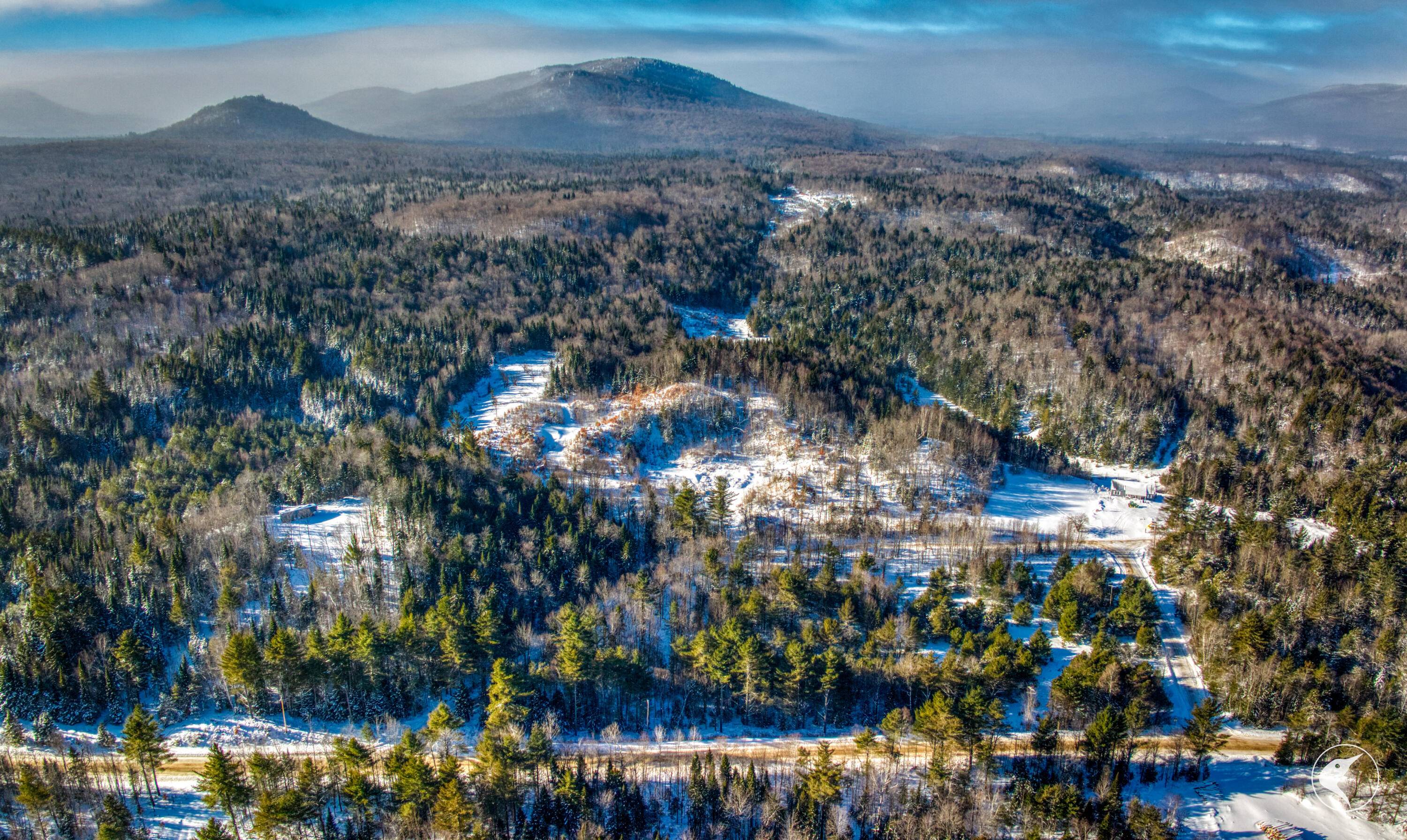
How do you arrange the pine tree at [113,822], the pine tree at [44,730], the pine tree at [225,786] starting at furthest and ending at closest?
the pine tree at [44,730], the pine tree at [225,786], the pine tree at [113,822]

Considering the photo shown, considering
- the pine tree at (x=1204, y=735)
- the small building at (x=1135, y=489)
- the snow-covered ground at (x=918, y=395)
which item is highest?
the snow-covered ground at (x=918, y=395)

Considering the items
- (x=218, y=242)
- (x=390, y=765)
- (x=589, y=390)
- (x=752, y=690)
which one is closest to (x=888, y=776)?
(x=752, y=690)

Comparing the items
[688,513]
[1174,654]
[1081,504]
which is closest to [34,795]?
[688,513]

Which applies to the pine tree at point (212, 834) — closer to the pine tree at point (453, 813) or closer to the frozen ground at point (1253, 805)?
the pine tree at point (453, 813)

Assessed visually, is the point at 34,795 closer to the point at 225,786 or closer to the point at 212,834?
the point at 225,786

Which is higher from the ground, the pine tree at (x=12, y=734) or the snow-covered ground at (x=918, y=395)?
the snow-covered ground at (x=918, y=395)

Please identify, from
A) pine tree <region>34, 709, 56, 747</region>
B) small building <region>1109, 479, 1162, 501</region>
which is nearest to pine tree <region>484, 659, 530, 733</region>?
pine tree <region>34, 709, 56, 747</region>

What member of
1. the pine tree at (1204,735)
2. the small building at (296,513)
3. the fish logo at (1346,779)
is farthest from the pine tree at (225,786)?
the fish logo at (1346,779)

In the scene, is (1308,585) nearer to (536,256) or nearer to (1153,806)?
(1153,806)
